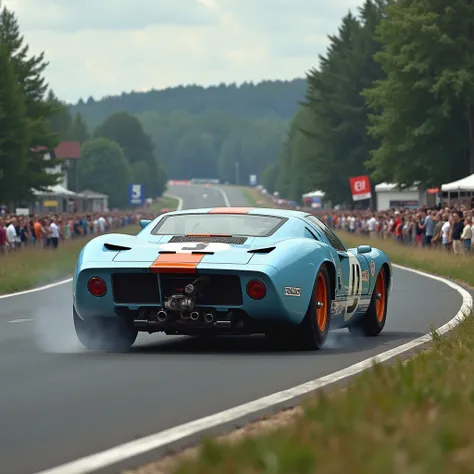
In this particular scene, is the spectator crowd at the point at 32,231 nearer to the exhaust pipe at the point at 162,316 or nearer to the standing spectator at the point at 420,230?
the standing spectator at the point at 420,230

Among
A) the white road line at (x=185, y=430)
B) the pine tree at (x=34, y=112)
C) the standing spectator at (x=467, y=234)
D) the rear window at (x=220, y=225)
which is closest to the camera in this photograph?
the white road line at (x=185, y=430)

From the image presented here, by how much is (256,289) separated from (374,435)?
21.0 feet

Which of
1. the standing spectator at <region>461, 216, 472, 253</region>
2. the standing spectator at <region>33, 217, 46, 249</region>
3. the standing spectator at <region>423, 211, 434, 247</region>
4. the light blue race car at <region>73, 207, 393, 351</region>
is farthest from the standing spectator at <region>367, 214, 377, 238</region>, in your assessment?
the light blue race car at <region>73, 207, 393, 351</region>

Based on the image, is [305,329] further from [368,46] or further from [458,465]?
[368,46]

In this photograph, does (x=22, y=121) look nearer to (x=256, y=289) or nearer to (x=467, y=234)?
(x=467, y=234)

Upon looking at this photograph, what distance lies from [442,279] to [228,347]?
61.5 feet

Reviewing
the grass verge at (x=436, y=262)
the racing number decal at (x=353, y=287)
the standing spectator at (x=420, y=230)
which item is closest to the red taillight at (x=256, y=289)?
the racing number decal at (x=353, y=287)

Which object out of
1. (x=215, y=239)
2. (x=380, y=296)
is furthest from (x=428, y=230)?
(x=215, y=239)

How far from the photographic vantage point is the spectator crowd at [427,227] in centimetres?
4041

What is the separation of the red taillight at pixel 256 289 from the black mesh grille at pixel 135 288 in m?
0.78

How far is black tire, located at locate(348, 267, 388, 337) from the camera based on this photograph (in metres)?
15.3

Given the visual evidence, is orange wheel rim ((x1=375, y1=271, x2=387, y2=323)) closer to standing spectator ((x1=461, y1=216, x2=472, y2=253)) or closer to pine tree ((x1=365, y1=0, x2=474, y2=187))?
standing spectator ((x1=461, y1=216, x2=472, y2=253))

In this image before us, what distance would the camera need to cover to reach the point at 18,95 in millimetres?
79125

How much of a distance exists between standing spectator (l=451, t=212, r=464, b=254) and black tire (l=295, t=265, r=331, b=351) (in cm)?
2742
